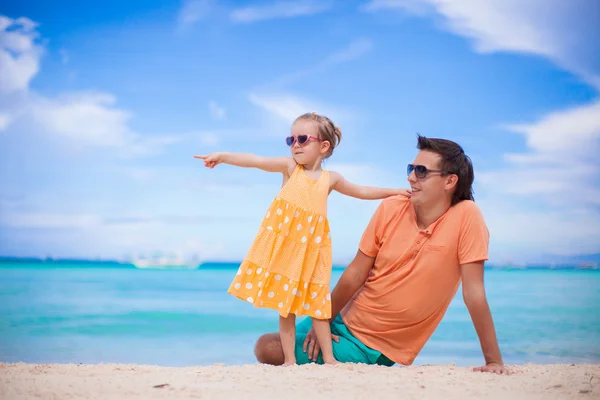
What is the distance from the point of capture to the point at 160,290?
68.9 ft

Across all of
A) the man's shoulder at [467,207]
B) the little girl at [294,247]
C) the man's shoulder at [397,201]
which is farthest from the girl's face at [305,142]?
the man's shoulder at [467,207]

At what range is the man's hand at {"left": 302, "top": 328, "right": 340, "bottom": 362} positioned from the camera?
3875 millimetres

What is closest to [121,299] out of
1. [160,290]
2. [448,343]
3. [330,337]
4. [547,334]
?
[160,290]

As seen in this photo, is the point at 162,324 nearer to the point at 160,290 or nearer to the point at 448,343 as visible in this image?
the point at 448,343

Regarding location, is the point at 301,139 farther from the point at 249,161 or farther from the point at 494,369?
the point at 494,369

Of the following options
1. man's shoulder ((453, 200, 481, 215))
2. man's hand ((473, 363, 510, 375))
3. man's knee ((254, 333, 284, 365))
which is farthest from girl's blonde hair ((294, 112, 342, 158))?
man's hand ((473, 363, 510, 375))

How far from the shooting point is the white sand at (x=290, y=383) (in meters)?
2.91

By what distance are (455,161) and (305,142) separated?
38.8 inches

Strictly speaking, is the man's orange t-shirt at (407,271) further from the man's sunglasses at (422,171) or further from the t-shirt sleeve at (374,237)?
the man's sunglasses at (422,171)

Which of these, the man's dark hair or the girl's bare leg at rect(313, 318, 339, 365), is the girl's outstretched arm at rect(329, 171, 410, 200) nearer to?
the man's dark hair

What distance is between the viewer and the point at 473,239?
370cm

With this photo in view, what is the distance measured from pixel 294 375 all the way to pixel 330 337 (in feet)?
2.05

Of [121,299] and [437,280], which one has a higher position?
[437,280]

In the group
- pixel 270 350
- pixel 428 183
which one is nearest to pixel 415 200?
pixel 428 183
